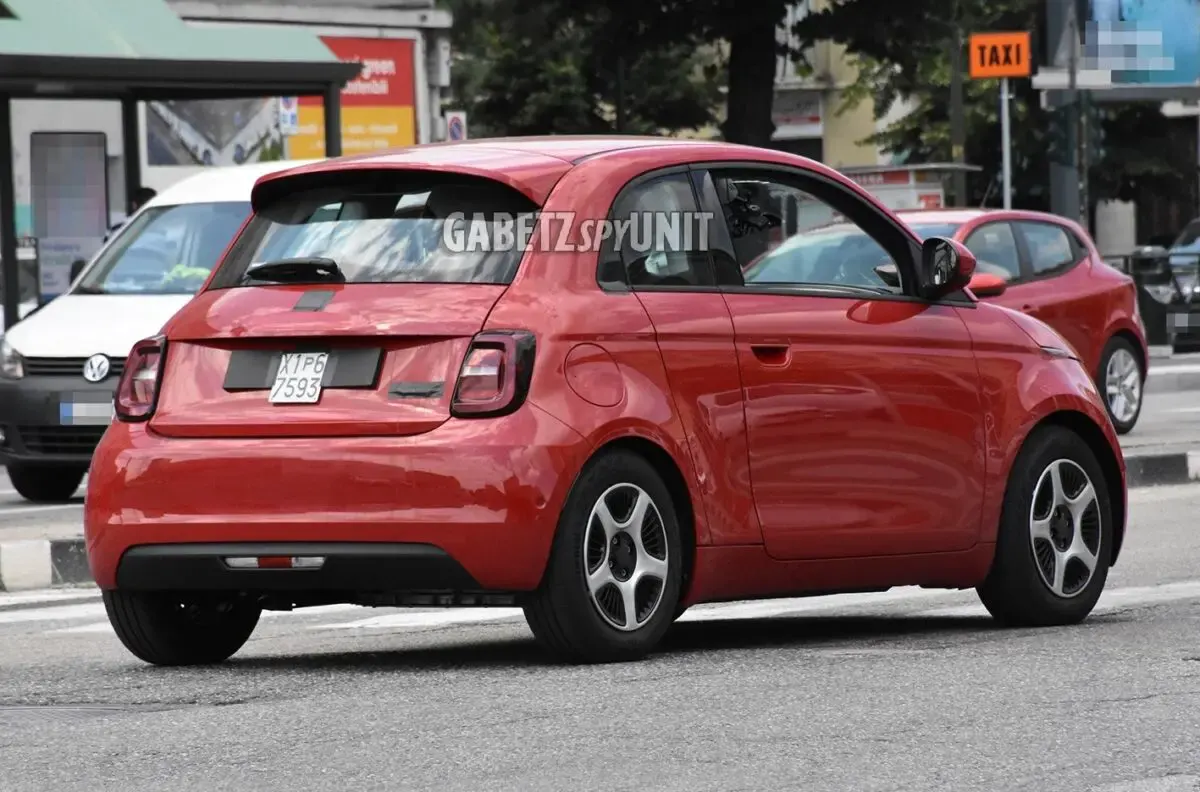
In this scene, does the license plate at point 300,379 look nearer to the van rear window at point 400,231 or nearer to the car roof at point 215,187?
the van rear window at point 400,231

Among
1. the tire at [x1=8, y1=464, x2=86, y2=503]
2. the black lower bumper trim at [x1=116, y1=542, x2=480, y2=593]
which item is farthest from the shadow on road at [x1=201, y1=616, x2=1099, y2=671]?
the tire at [x1=8, y1=464, x2=86, y2=503]

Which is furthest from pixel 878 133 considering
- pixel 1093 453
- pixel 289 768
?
pixel 289 768

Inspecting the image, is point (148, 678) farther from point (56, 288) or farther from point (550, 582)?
point (56, 288)

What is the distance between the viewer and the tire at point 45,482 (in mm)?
15750

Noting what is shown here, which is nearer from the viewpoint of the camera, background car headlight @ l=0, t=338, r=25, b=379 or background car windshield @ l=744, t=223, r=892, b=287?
background car windshield @ l=744, t=223, r=892, b=287

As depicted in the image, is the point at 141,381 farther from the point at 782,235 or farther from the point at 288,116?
the point at 288,116

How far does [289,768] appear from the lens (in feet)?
19.4

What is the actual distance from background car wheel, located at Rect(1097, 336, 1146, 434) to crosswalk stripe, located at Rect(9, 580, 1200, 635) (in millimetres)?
9239

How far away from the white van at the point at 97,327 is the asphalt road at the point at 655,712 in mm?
5932

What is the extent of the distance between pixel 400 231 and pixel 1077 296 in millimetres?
11821

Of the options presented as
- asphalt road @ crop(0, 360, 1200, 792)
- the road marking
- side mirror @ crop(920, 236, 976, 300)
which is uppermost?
side mirror @ crop(920, 236, 976, 300)

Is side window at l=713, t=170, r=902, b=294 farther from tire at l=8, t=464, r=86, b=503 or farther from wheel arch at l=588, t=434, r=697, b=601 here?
tire at l=8, t=464, r=86, b=503

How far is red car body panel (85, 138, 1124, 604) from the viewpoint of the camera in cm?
727

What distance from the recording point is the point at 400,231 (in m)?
7.70
